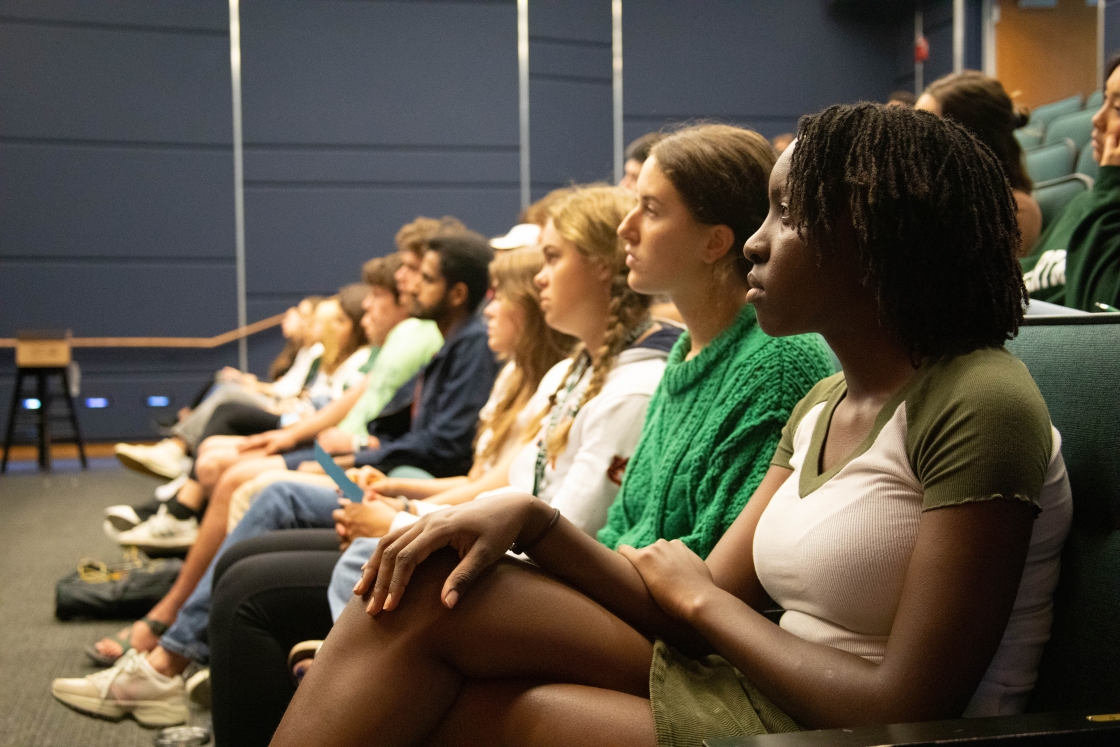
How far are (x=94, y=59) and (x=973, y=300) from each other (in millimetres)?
6259

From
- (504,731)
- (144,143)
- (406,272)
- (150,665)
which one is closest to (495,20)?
(144,143)

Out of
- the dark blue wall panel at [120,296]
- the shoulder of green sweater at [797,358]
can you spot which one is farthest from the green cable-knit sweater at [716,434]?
the dark blue wall panel at [120,296]

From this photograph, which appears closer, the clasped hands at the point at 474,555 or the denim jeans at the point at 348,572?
the clasped hands at the point at 474,555

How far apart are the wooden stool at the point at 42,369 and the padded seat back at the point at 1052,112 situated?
197 inches

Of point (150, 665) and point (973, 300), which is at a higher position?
point (973, 300)

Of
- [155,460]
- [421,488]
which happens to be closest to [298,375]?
[155,460]

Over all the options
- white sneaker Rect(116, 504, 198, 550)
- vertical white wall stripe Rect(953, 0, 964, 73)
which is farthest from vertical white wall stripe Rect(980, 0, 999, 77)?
white sneaker Rect(116, 504, 198, 550)

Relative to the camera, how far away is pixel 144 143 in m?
6.10

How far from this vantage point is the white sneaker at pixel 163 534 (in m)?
3.00

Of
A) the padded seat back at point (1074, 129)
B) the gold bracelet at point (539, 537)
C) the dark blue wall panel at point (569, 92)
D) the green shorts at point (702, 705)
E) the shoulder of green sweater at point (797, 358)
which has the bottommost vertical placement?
the green shorts at point (702, 705)

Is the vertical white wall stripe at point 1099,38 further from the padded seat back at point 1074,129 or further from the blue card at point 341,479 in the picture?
the blue card at point 341,479

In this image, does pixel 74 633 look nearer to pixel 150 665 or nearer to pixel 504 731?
pixel 150 665

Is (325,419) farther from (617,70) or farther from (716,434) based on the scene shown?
(617,70)

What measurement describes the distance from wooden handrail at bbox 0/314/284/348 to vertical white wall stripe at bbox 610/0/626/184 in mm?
2346
